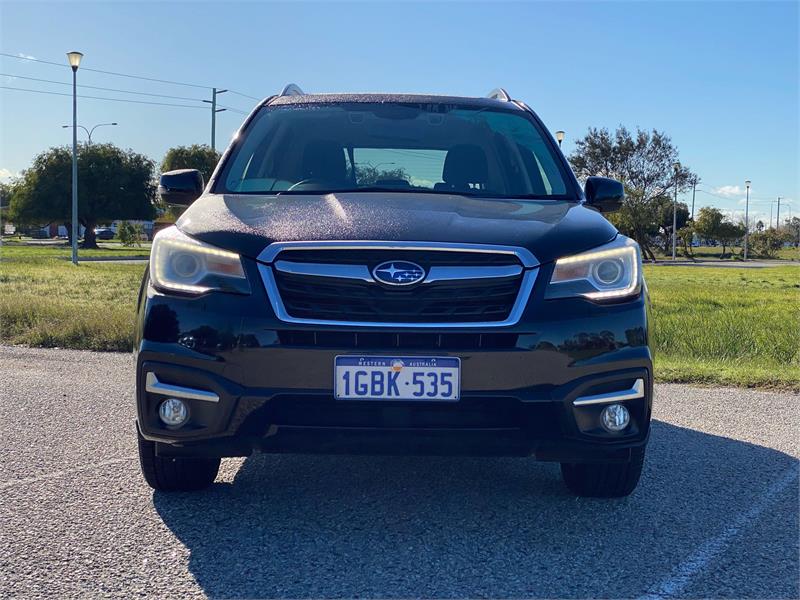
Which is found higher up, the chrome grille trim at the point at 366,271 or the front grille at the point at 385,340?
the chrome grille trim at the point at 366,271

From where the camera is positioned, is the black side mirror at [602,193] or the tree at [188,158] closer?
the black side mirror at [602,193]

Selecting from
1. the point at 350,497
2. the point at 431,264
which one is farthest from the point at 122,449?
the point at 431,264

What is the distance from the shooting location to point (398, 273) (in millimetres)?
2793

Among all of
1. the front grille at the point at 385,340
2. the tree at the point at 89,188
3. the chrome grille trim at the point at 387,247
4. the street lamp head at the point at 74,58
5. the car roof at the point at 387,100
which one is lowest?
the front grille at the point at 385,340

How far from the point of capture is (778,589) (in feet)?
8.30

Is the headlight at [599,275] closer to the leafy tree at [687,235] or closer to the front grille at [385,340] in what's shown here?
the front grille at [385,340]

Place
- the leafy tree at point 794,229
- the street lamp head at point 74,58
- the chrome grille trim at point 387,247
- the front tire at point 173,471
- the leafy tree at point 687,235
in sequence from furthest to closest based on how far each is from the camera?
the leafy tree at point 794,229 < the leafy tree at point 687,235 < the street lamp head at point 74,58 < the front tire at point 173,471 < the chrome grille trim at point 387,247

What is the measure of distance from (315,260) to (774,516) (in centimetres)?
208

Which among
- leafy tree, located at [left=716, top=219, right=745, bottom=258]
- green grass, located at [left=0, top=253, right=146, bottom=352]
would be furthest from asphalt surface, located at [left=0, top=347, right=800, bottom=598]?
leafy tree, located at [left=716, top=219, right=745, bottom=258]

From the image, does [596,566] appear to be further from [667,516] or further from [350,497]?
Answer: [350,497]

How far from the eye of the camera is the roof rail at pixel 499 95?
4.80 metres

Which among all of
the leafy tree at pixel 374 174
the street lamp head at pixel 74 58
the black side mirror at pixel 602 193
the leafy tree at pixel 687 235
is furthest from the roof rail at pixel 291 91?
the leafy tree at pixel 687 235

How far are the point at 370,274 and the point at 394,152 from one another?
1.65m

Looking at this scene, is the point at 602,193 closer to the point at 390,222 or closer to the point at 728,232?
the point at 390,222
